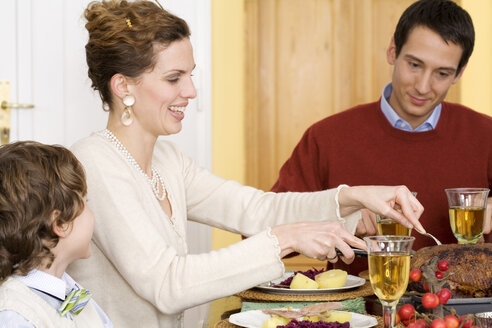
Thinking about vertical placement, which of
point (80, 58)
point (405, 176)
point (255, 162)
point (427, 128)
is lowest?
point (255, 162)

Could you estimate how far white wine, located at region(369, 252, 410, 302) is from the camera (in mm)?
1141

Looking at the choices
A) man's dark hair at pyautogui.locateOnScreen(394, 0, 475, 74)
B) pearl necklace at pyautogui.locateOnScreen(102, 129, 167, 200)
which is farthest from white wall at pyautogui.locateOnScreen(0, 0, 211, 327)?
man's dark hair at pyautogui.locateOnScreen(394, 0, 475, 74)

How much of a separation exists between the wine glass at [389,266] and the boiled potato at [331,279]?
0.40m

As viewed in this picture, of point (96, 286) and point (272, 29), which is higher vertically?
point (272, 29)

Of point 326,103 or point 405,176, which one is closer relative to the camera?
point 405,176

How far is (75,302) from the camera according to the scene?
137 cm

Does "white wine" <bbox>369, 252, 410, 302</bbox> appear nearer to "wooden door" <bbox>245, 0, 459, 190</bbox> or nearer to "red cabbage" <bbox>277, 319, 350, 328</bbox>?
"red cabbage" <bbox>277, 319, 350, 328</bbox>

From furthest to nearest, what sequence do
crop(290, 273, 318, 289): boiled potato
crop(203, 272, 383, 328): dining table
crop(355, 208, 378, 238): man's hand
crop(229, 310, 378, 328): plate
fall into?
crop(355, 208, 378, 238): man's hand
crop(290, 273, 318, 289): boiled potato
crop(203, 272, 383, 328): dining table
crop(229, 310, 378, 328): plate

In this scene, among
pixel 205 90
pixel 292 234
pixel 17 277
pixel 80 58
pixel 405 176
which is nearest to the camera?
pixel 17 277

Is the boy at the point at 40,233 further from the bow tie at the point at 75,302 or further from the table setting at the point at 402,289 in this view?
the table setting at the point at 402,289

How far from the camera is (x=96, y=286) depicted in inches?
66.9

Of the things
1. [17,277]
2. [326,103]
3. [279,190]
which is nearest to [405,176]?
[279,190]

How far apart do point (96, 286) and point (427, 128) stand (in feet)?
4.11

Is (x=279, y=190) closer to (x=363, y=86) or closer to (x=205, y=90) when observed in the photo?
(x=205, y=90)
